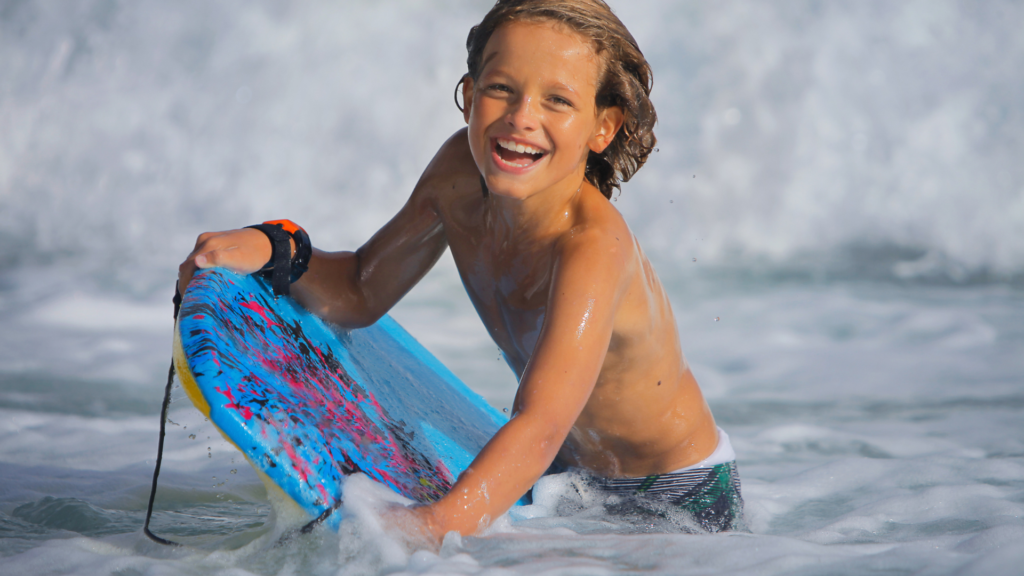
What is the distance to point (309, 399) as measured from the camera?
177cm

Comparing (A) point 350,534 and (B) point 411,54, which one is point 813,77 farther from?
(A) point 350,534

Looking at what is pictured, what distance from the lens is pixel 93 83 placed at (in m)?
7.22

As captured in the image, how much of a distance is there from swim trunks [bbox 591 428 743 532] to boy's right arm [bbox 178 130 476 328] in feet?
2.53

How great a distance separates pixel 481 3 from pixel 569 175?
6.50 m

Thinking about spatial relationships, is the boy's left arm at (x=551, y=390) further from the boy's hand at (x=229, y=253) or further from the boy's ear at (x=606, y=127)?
the boy's hand at (x=229, y=253)

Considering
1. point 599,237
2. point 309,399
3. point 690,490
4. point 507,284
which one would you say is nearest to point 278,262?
point 309,399

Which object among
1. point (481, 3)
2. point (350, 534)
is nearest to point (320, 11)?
point (481, 3)

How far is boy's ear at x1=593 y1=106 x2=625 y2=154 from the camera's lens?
1.96 m

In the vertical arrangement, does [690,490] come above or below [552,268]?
below

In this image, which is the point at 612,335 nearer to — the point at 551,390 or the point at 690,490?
the point at 551,390

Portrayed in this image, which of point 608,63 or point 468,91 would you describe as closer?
point 608,63

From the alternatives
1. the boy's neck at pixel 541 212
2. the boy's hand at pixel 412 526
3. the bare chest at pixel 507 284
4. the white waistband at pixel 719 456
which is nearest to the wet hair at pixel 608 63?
the boy's neck at pixel 541 212

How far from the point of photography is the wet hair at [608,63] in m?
1.81

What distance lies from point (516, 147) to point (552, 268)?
0.28m
